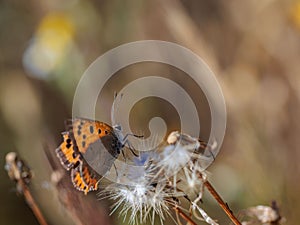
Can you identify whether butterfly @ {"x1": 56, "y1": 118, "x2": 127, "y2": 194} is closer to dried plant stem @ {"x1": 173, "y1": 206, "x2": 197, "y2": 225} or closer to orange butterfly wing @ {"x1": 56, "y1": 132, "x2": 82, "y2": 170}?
orange butterfly wing @ {"x1": 56, "y1": 132, "x2": 82, "y2": 170}

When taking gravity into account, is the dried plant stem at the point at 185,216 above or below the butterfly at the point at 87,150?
below

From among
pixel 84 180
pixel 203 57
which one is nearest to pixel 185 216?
pixel 84 180

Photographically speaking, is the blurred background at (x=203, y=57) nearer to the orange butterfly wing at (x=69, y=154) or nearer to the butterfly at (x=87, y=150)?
the butterfly at (x=87, y=150)

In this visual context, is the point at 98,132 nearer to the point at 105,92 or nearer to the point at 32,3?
the point at 105,92

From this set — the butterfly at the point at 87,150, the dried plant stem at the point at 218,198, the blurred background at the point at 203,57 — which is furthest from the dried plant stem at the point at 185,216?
the blurred background at the point at 203,57

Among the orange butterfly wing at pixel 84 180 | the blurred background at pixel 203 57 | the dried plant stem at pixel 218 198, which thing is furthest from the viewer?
the blurred background at pixel 203 57

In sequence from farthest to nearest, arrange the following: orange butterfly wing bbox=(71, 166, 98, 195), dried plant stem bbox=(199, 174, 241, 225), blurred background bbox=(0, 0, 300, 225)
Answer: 1. blurred background bbox=(0, 0, 300, 225)
2. orange butterfly wing bbox=(71, 166, 98, 195)
3. dried plant stem bbox=(199, 174, 241, 225)

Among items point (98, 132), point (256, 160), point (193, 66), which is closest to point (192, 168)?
point (98, 132)

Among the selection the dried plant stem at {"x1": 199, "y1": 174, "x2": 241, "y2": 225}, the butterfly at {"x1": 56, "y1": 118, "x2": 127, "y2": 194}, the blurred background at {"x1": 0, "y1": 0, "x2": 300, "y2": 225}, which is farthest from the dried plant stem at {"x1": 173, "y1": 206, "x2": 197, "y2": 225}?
the blurred background at {"x1": 0, "y1": 0, "x2": 300, "y2": 225}
